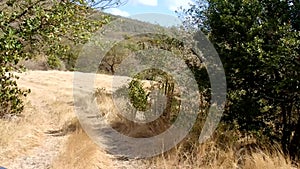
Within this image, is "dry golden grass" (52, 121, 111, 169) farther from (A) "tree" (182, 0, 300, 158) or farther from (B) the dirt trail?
(A) "tree" (182, 0, 300, 158)

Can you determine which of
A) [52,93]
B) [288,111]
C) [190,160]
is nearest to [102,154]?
[190,160]

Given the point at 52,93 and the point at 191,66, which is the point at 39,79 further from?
the point at 191,66

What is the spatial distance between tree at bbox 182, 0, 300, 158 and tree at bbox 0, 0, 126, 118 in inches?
111

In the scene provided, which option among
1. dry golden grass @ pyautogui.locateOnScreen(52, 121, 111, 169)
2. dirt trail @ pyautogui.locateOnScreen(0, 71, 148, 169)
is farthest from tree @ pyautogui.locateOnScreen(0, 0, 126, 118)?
dry golden grass @ pyautogui.locateOnScreen(52, 121, 111, 169)

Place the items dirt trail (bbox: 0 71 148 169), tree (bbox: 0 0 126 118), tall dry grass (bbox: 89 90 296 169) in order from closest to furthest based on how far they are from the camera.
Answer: tree (bbox: 0 0 126 118), tall dry grass (bbox: 89 90 296 169), dirt trail (bbox: 0 71 148 169)

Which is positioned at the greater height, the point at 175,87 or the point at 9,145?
the point at 175,87

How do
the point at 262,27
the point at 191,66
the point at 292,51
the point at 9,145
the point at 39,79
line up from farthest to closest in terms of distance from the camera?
the point at 39,79 < the point at 191,66 < the point at 9,145 < the point at 262,27 < the point at 292,51

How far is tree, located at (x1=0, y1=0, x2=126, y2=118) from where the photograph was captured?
137 inches

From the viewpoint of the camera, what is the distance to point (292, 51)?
5332 millimetres

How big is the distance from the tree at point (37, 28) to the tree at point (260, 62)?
2.82 meters

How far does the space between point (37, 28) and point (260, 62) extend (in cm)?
371

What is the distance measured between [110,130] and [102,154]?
8.27 ft

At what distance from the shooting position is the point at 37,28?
360 centimetres

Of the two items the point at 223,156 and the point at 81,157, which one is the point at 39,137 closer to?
the point at 81,157
